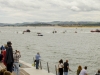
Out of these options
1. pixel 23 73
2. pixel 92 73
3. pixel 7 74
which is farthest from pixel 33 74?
pixel 92 73

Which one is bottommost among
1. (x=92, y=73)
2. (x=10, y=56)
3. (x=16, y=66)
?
(x=92, y=73)

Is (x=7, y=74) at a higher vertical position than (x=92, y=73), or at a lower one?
higher

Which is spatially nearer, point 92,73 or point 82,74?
point 82,74

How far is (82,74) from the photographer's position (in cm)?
1517

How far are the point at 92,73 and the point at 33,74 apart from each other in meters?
14.4

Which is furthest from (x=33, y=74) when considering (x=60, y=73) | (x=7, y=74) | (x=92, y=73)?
(x=92, y=73)

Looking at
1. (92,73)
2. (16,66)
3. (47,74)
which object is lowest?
(92,73)

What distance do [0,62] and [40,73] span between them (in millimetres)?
3893

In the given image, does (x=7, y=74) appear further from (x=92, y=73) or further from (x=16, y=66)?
(x=92, y=73)

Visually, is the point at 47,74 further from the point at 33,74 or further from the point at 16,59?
the point at 16,59

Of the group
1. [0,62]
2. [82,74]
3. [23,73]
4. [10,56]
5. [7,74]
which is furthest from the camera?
[0,62]

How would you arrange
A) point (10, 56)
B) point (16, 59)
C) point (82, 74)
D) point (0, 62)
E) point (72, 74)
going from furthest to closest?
point (72, 74), point (0, 62), point (82, 74), point (16, 59), point (10, 56)

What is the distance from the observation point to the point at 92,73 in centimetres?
3059

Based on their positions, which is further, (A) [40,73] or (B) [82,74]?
(A) [40,73]
